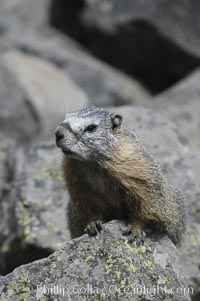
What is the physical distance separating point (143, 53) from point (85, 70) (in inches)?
49.7

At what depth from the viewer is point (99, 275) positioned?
6.03 metres

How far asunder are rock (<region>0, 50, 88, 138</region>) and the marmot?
4.95 meters

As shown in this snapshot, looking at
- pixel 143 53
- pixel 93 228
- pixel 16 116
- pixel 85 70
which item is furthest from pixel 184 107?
pixel 93 228

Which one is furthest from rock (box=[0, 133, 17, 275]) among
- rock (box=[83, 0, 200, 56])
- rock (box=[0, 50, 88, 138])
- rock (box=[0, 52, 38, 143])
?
rock (box=[83, 0, 200, 56])

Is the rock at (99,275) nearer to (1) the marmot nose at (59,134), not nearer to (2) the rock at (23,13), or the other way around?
(1) the marmot nose at (59,134)

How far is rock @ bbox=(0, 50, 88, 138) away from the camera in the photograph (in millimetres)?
12078

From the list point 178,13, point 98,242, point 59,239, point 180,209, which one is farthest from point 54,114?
point 98,242

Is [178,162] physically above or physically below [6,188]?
below

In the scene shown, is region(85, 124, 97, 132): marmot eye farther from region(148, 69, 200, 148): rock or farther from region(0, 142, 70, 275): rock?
region(148, 69, 200, 148): rock

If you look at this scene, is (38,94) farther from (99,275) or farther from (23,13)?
(99,275)

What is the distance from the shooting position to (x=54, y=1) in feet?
52.6

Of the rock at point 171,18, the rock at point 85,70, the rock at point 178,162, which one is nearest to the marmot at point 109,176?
the rock at point 178,162

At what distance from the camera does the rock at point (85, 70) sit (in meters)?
13.5

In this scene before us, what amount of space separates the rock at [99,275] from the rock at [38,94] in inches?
224
